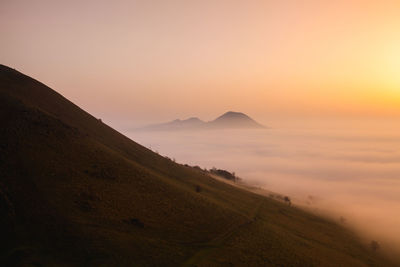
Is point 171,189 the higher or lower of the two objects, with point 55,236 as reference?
higher

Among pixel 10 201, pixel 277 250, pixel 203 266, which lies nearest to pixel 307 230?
pixel 277 250

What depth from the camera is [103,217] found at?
121 ft

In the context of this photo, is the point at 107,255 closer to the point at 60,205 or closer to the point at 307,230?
the point at 60,205

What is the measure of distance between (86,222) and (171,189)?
21.8 meters

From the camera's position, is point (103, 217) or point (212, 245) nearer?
point (103, 217)

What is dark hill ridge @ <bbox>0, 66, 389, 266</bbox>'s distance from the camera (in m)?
30.5

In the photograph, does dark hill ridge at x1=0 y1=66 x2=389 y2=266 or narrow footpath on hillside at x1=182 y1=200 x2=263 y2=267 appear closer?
dark hill ridge at x1=0 y1=66 x2=389 y2=266

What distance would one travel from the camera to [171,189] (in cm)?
5441

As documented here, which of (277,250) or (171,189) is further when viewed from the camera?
(171,189)

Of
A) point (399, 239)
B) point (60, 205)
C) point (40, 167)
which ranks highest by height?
point (40, 167)

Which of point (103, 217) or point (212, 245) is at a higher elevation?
Result: point (103, 217)

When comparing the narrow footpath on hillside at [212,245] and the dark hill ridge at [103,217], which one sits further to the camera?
the narrow footpath on hillside at [212,245]

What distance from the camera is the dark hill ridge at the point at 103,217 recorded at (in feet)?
100

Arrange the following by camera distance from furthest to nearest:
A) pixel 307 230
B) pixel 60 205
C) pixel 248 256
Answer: pixel 307 230, pixel 248 256, pixel 60 205
